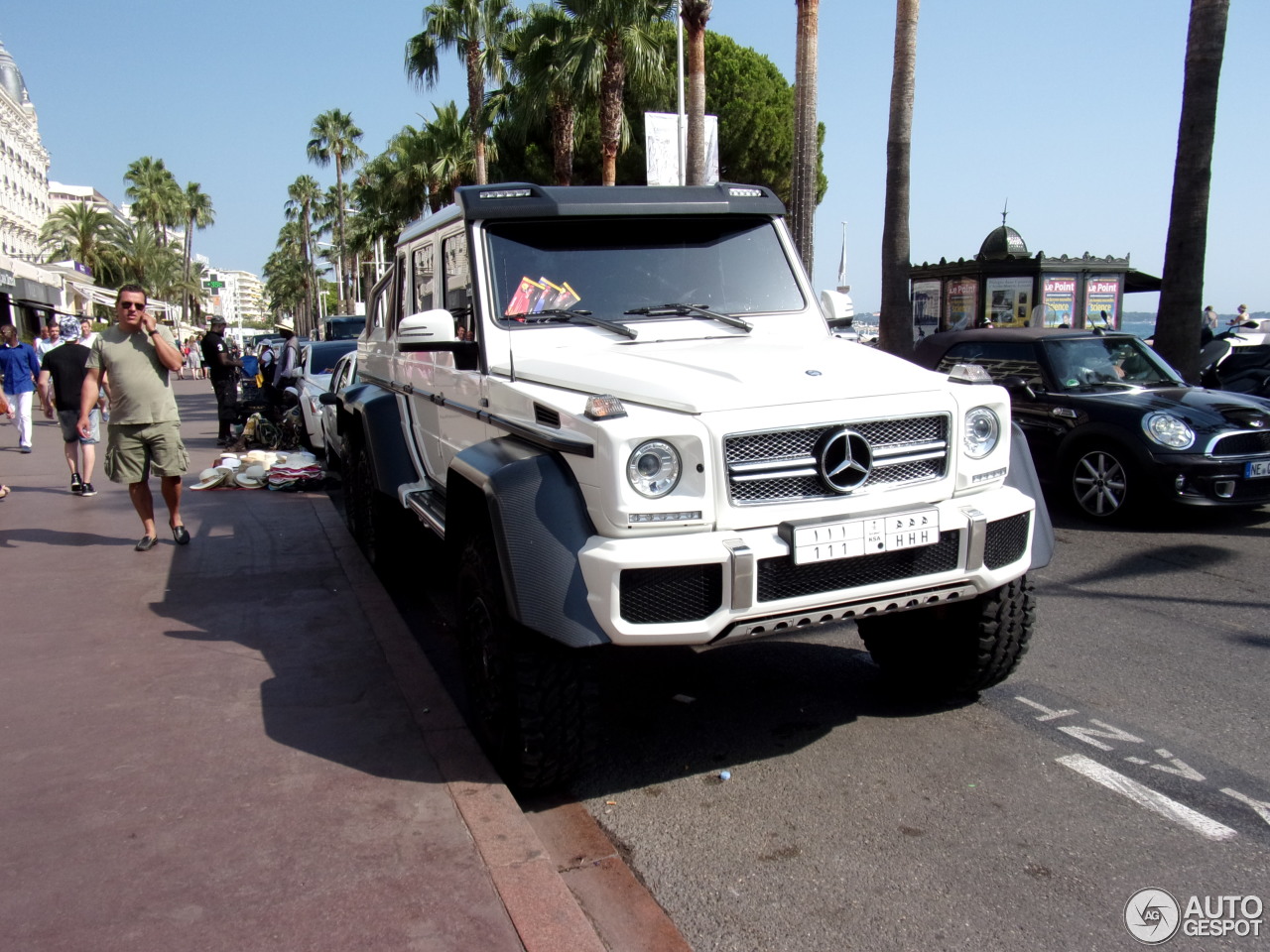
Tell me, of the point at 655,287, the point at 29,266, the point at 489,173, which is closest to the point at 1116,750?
the point at 655,287

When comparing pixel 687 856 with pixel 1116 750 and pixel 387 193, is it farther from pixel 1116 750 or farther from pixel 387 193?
pixel 387 193

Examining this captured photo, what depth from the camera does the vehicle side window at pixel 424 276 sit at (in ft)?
17.5

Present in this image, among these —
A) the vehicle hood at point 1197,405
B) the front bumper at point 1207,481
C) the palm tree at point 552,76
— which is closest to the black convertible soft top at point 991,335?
the vehicle hood at point 1197,405

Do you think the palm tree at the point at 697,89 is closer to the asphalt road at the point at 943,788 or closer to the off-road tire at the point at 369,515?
the off-road tire at the point at 369,515

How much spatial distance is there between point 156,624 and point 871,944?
4.46 m

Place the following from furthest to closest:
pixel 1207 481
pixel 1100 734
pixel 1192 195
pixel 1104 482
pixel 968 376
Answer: pixel 1192 195
pixel 1104 482
pixel 1207 481
pixel 1100 734
pixel 968 376

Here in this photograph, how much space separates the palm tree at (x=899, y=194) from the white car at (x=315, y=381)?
7967 millimetres

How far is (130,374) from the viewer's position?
7184 millimetres

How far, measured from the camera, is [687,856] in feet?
10.8

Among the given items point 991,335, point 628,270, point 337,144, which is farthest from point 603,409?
point 337,144

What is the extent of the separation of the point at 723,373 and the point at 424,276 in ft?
8.42

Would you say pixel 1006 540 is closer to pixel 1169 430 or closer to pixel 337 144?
pixel 1169 430

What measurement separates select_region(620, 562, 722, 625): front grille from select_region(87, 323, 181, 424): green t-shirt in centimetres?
527

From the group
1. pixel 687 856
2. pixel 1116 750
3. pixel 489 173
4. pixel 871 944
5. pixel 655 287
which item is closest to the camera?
pixel 871 944
